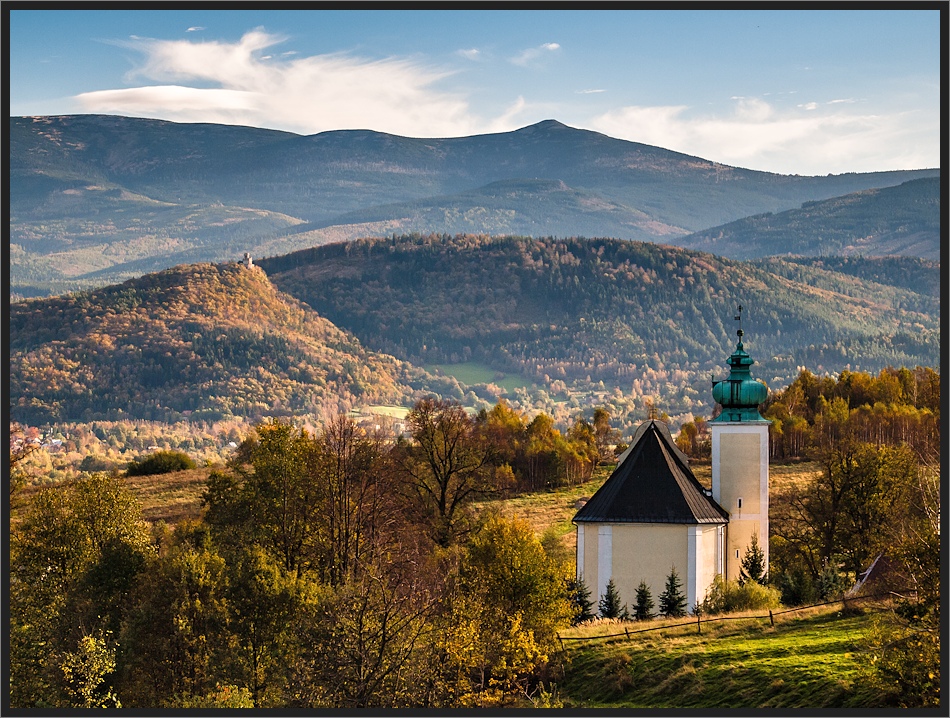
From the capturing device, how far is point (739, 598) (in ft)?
145

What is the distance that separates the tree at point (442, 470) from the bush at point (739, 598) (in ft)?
44.9

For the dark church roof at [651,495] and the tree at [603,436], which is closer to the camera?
the dark church roof at [651,495]

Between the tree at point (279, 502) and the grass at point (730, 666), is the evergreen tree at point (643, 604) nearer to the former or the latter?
the grass at point (730, 666)

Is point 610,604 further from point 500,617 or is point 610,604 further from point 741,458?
point 500,617

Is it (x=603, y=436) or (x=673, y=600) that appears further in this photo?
(x=603, y=436)

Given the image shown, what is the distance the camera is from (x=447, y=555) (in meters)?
50.2

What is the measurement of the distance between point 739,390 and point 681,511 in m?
6.80

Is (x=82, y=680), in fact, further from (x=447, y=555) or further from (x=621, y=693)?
(x=447, y=555)

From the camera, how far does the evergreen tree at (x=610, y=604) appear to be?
47094mm

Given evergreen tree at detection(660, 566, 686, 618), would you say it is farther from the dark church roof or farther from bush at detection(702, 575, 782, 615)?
the dark church roof

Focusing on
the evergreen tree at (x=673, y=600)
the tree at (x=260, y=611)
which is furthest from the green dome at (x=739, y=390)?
the tree at (x=260, y=611)

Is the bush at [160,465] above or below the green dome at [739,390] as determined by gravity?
below

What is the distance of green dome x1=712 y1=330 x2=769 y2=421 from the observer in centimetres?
5388

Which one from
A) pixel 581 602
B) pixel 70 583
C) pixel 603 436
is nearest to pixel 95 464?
pixel 603 436
